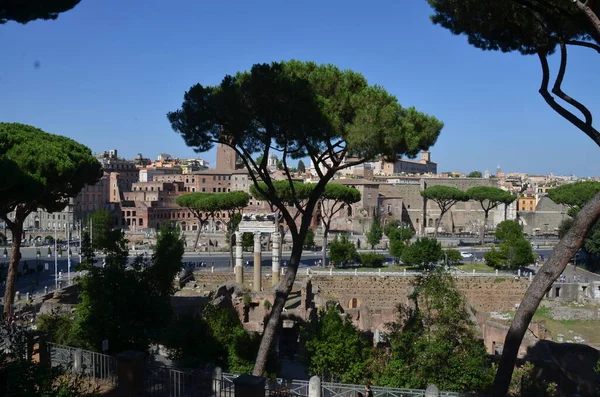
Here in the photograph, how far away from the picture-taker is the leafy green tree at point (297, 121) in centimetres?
927

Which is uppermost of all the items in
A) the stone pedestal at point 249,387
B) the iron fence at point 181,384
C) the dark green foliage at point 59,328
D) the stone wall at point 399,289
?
the stone pedestal at point 249,387

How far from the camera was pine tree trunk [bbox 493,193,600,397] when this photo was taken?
6.32 metres

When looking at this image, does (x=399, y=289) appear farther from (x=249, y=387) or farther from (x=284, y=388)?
(x=249, y=387)

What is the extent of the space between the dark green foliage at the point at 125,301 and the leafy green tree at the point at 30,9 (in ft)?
12.8

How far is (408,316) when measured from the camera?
428 inches

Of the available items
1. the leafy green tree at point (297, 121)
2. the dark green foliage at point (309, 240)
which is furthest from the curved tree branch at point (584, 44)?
the dark green foliage at point (309, 240)

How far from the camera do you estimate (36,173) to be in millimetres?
13445

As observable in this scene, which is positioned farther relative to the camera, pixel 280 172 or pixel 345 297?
pixel 280 172

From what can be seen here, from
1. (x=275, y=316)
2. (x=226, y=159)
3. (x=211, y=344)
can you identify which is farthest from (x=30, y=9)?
(x=226, y=159)

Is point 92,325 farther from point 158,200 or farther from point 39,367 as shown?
point 158,200

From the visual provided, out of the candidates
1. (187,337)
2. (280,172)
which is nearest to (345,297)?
(187,337)

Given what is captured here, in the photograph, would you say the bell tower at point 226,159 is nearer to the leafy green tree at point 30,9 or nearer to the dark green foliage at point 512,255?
the dark green foliage at point 512,255

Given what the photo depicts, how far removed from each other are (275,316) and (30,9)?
594cm

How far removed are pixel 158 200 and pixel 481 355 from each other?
51.5 m
